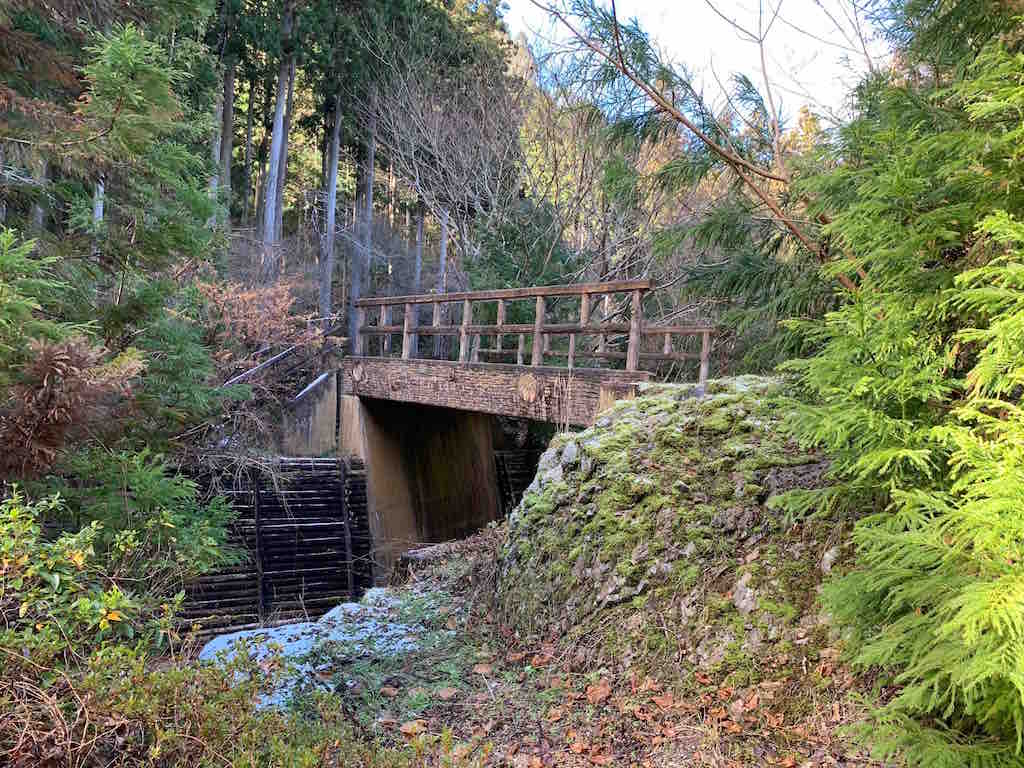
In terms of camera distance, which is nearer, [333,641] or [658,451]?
[333,641]

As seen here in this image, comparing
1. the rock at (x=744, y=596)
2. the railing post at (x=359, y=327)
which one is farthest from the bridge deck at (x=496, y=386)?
the rock at (x=744, y=596)

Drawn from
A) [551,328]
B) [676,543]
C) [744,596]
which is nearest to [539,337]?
[551,328]

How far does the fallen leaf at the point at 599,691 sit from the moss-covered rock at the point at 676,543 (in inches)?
6.6

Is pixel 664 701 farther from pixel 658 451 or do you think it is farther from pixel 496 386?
pixel 496 386

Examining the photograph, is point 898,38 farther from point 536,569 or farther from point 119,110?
point 119,110

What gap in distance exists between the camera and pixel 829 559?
3.56 meters

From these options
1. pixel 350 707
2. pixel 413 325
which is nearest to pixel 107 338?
pixel 350 707

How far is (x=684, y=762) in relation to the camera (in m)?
2.97

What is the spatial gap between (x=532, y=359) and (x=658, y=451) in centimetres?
329

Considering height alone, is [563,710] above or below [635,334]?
below

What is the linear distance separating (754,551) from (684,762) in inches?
53.5

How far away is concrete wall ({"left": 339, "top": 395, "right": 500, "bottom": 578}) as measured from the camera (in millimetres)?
11281

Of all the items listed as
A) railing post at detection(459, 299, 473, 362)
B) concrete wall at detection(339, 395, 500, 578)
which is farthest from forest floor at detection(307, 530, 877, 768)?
concrete wall at detection(339, 395, 500, 578)

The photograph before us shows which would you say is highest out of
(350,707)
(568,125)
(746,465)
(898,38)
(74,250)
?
(568,125)
